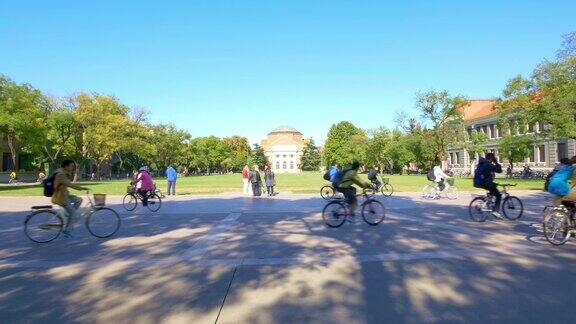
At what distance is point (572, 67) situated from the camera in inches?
1405

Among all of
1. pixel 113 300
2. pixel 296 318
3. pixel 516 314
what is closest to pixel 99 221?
pixel 113 300

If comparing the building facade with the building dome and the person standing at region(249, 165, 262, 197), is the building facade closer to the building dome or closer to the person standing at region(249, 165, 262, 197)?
the person standing at region(249, 165, 262, 197)

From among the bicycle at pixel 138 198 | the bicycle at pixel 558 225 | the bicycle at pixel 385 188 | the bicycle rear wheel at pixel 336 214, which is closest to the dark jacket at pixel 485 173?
the bicycle at pixel 558 225

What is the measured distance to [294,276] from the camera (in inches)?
267

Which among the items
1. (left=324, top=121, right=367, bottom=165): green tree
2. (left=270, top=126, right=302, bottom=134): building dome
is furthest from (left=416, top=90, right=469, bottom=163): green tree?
(left=270, top=126, right=302, bottom=134): building dome

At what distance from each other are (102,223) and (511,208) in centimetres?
1030

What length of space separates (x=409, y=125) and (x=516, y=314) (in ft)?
213

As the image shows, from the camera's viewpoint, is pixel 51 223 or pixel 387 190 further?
pixel 387 190

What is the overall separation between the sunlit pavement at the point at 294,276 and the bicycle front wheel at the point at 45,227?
23cm

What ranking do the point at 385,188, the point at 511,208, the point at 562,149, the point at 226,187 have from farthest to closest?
the point at 562,149 → the point at 226,187 → the point at 385,188 → the point at 511,208

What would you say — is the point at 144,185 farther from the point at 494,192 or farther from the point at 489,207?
the point at 494,192

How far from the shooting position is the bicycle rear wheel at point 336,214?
12.0m

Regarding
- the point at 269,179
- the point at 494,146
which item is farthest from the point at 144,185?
the point at 494,146

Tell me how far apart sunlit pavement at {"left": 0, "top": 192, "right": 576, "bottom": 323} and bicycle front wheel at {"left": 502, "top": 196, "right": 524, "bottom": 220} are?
49.4 inches
